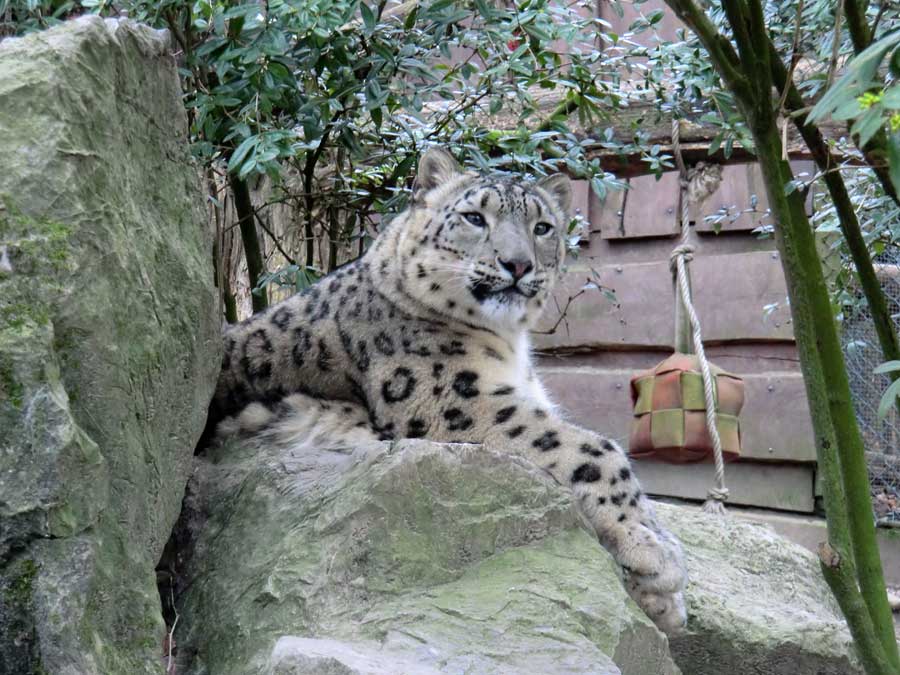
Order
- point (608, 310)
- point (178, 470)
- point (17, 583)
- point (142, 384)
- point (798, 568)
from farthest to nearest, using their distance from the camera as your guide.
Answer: point (608, 310)
point (798, 568)
point (178, 470)
point (142, 384)
point (17, 583)

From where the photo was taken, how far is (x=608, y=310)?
9078 mm

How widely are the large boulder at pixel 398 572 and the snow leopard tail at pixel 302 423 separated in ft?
0.76

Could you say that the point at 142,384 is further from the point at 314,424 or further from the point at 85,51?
the point at 314,424

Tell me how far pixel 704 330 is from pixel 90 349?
7059 millimetres

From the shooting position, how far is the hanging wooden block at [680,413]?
5.23 m

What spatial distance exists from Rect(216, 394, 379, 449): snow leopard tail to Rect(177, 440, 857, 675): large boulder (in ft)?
0.76

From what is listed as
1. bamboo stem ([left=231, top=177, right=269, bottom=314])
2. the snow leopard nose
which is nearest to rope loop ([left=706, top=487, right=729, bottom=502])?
the snow leopard nose

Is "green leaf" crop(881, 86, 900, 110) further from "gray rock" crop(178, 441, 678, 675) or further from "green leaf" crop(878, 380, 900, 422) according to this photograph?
"gray rock" crop(178, 441, 678, 675)

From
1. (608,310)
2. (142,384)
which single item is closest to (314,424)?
(142,384)

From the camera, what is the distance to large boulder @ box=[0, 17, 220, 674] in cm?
202

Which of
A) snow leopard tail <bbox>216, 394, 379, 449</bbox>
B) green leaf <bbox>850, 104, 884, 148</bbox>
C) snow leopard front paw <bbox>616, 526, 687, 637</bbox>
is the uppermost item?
green leaf <bbox>850, 104, 884, 148</bbox>

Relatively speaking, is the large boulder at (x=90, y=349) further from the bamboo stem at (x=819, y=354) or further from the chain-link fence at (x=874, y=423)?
the chain-link fence at (x=874, y=423)

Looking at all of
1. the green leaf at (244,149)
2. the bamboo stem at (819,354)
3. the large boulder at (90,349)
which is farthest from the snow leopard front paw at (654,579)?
the green leaf at (244,149)

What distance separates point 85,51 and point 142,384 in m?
0.77
